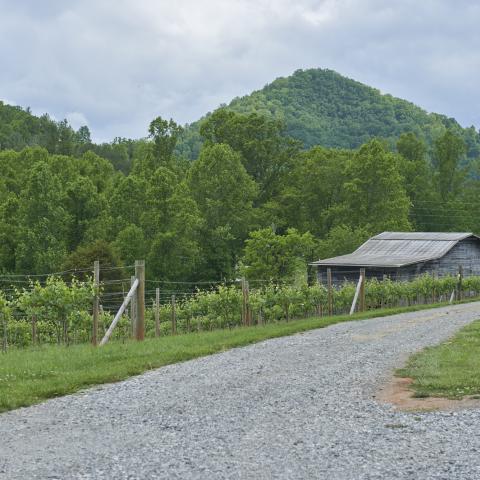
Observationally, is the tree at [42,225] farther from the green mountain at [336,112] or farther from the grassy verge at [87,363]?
the green mountain at [336,112]

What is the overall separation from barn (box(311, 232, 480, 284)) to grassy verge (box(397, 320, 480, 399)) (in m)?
31.6

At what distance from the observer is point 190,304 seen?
119 feet

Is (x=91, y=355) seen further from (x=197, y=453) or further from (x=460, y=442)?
(x=460, y=442)

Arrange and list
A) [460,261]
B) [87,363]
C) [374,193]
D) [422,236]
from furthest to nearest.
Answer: [374,193] → [422,236] → [460,261] → [87,363]

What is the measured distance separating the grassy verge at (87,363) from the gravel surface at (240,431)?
469mm

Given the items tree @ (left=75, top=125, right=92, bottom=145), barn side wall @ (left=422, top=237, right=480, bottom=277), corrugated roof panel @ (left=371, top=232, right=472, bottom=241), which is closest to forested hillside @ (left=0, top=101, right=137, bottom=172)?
tree @ (left=75, top=125, right=92, bottom=145)

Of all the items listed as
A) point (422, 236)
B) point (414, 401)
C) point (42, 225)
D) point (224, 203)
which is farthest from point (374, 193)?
point (414, 401)

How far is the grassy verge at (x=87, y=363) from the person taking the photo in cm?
1241

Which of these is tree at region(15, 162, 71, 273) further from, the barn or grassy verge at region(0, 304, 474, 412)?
grassy verge at region(0, 304, 474, 412)

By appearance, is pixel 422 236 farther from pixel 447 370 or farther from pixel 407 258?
pixel 447 370

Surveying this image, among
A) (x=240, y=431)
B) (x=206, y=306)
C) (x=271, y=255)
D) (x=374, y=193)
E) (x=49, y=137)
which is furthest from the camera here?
(x=49, y=137)

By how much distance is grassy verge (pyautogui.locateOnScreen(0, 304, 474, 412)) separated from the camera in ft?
40.7

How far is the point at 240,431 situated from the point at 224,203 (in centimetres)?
5693

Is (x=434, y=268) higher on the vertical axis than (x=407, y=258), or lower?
lower
